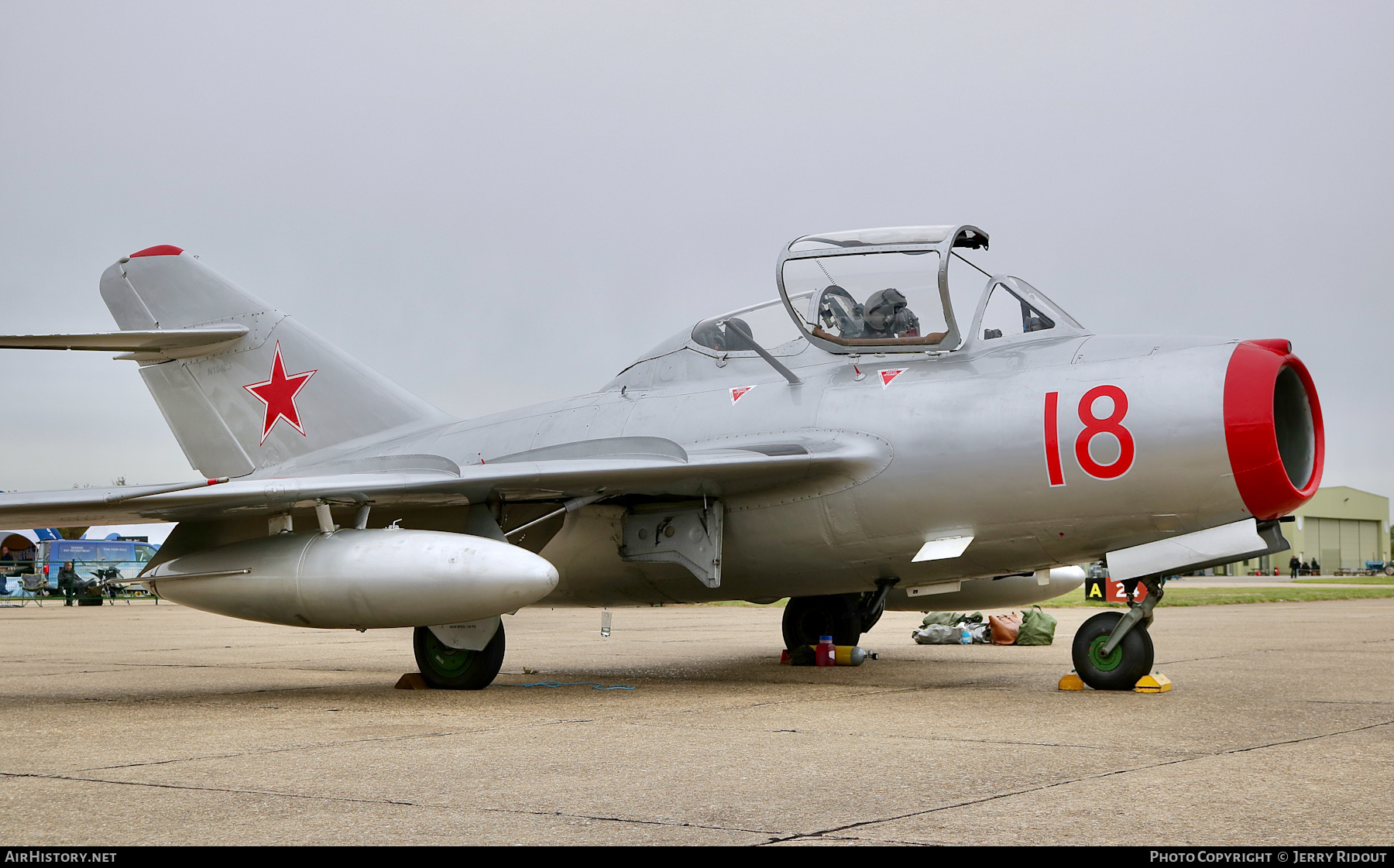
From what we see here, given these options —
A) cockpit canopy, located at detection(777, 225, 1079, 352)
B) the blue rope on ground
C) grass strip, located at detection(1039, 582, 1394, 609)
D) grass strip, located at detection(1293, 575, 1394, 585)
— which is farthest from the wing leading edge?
grass strip, located at detection(1293, 575, 1394, 585)

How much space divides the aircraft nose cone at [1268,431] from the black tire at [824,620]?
447cm

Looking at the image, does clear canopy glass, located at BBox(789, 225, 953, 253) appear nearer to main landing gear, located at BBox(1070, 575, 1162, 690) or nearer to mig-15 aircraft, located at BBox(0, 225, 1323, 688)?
mig-15 aircraft, located at BBox(0, 225, 1323, 688)

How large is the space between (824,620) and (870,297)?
379cm

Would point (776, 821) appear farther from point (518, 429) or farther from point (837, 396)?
point (518, 429)

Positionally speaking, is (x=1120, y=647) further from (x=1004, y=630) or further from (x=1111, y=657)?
Result: (x=1004, y=630)

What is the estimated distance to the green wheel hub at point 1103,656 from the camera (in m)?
7.79

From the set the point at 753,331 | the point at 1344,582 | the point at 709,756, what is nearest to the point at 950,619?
the point at 753,331

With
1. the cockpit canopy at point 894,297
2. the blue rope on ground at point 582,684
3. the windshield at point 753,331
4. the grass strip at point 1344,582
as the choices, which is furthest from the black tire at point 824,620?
the grass strip at point 1344,582

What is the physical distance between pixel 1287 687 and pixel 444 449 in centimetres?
662

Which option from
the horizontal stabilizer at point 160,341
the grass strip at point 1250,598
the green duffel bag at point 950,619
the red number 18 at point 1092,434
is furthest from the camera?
the grass strip at point 1250,598

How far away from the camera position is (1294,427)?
24.9 feet

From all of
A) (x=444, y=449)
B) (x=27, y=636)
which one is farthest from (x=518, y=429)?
(x=27, y=636)

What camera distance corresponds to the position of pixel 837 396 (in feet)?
27.9

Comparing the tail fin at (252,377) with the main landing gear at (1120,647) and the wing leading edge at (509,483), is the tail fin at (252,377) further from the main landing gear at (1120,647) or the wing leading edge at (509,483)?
the main landing gear at (1120,647)
